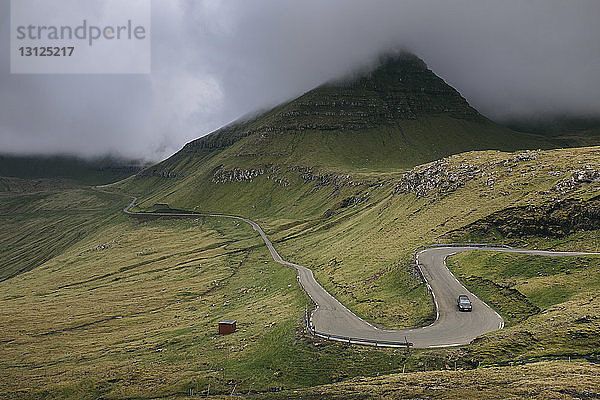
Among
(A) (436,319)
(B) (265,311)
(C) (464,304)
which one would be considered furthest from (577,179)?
(B) (265,311)

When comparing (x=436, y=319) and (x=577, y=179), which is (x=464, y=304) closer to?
(x=436, y=319)

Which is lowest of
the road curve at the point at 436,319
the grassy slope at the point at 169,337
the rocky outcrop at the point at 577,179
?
the grassy slope at the point at 169,337

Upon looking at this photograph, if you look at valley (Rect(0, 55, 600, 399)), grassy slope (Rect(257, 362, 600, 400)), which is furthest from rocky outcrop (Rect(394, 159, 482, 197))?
grassy slope (Rect(257, 362, 600, 400))

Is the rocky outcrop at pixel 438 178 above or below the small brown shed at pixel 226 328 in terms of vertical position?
above

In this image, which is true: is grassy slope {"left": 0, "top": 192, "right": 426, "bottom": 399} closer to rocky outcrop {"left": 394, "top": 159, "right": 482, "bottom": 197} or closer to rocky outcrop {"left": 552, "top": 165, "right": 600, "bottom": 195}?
rocky outcrop {"left": 394, "top": 159, "right": 482, "bottom": 197}

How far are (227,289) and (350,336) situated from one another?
69.2m

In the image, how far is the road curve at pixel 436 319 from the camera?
52.0 m

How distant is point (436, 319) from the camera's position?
57.0 meters

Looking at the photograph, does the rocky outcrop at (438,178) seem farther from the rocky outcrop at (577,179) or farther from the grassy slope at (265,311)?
the rocky outcrop at (577,179)

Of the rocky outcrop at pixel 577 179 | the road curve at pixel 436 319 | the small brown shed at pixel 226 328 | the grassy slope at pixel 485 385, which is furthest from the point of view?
the rocky outcrop at pixel 577 179

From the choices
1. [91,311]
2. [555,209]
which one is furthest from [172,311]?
[555,209]

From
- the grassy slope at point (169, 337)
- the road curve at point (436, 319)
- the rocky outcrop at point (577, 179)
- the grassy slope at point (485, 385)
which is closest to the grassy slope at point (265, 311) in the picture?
the grassy slope at point (169, 337)

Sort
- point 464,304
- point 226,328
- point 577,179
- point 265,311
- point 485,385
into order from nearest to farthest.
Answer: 1. point 485,385
2. point 464,304
3. point 226,328
4. point 265,311
5. point 577,179

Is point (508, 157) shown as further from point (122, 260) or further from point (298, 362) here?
point (122, 260)
